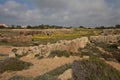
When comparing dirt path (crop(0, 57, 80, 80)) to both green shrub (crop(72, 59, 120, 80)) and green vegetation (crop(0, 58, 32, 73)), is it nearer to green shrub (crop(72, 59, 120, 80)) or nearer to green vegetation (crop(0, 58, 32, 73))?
green vegetation (crop(0, 58, 32, 73))

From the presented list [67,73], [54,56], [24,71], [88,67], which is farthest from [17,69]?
[88,67]

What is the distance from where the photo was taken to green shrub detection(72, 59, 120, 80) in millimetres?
7641

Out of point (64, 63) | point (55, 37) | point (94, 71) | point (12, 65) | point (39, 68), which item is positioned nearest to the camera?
point (94, 71)

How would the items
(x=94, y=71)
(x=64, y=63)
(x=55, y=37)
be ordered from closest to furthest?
(x=94, y=71) → (x=64, y=63) → (x=55, y=37)

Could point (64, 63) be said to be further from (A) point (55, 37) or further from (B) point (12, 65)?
(A) point (55, 37)

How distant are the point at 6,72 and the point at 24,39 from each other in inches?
1258

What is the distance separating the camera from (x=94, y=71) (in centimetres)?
782

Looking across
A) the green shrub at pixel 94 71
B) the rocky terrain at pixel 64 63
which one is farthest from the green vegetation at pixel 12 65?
the green shrub at pixel 94 71

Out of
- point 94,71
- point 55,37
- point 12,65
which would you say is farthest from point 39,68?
point 55,37

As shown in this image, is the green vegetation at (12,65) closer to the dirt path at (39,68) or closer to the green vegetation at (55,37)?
the dirt path at (39,68)

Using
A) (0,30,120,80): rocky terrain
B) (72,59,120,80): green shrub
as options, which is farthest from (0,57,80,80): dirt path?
(72,59,120,80): green shrub

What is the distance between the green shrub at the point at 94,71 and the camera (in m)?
7.64

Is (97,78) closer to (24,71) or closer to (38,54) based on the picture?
(24,71)

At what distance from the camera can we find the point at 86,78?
308 inches
